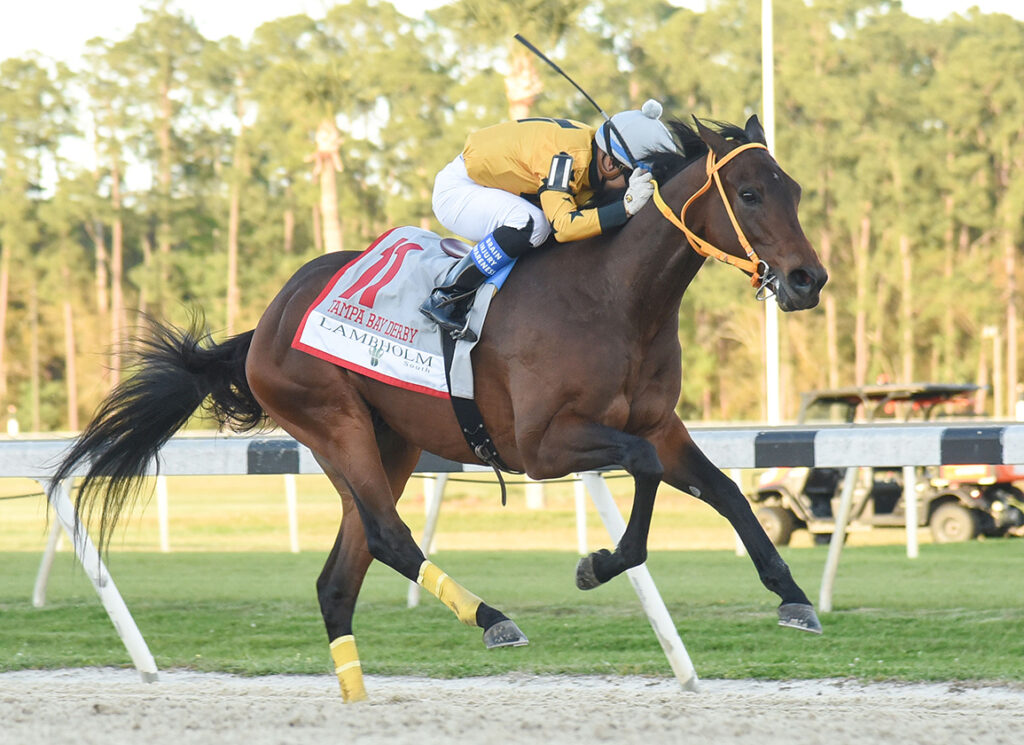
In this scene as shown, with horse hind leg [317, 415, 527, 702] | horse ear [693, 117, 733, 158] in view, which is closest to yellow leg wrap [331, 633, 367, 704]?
horse hind leg [317, 415, 527, 702]

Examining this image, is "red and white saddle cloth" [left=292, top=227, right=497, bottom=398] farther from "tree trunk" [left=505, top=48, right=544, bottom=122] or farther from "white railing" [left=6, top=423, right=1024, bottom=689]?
"tree trunk" [left=505, top=48, right=544, bottom=122]

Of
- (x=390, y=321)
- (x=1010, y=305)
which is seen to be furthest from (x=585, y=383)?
(x=1010, y=305)

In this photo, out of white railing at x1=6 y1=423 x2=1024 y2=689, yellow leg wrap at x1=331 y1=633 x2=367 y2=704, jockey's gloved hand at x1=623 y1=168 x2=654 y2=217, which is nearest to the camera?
jockey's gloved hand at x1=623 y1=168 x2=654 y2=217

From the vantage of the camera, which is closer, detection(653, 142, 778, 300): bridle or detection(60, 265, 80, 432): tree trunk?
detection(653, 142, 778, 300): bridle

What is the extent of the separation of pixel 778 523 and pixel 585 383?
401 inches

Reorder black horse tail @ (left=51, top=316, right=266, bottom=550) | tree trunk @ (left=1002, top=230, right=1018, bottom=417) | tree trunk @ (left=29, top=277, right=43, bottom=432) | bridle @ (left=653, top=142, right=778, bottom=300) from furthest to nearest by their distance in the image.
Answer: tree trunk @ (left=29, top=277, right=43, bottom=432) → tree trunk @ (left=1002, top=230, right=1018, bottom=417) → black horse tail @ (left=51, top=316, right=266, bottom=550) → bridle @ (left=653, top=142, right=778, bottom=300)

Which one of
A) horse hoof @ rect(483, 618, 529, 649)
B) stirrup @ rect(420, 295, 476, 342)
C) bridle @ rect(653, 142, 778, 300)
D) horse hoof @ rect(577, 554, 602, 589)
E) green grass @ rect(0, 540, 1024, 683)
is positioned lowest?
green grass @ rect(0, 540, 1024, 683)

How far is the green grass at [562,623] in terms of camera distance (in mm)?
5707

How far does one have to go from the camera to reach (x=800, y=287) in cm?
403

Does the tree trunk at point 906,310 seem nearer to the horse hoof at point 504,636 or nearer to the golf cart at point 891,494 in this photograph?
the golf cart at point 891,494

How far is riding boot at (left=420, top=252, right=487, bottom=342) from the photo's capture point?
470 cm

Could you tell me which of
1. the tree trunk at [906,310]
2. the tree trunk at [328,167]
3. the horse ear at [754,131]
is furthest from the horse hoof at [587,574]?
the tree trunk at [906,310]

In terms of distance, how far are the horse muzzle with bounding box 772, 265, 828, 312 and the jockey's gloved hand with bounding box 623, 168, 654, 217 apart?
663 millimetres

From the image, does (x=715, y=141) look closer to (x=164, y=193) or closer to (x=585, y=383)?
(x=585, y=383)
